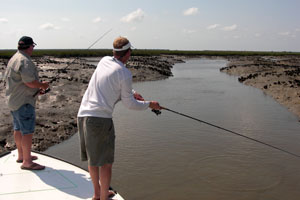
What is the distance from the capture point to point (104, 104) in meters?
3.08

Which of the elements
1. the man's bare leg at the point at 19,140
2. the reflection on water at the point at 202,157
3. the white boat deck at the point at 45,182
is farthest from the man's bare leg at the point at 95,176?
the man's bare leg at the point at 19,140

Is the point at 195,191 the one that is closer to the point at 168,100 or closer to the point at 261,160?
the point at 261,160

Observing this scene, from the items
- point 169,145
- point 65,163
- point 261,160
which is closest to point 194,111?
point 169,145

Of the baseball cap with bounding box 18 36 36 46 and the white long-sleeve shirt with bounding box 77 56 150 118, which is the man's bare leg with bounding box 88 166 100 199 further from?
the baseball cap with bounding box 18 36 36 46

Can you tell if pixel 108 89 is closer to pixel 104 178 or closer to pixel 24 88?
pixel 104 178

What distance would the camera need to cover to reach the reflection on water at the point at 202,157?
505 centimetres

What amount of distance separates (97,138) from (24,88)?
1.55 m

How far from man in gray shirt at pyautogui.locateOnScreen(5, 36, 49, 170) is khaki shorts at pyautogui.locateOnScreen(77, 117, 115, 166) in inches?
46.8

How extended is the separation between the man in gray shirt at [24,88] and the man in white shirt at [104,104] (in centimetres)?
117

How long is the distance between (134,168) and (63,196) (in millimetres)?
2416

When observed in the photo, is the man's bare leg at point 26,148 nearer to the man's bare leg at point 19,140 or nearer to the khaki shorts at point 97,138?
the man's bare leg at point 19,140

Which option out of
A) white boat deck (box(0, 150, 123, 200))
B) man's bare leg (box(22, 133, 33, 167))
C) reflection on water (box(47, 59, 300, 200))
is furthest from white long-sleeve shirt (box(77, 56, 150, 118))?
reflection on water (box(47, 59, 300, 200))

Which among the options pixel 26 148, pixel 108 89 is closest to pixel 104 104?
pixel 108 89

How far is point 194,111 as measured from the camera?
11.4 meters
